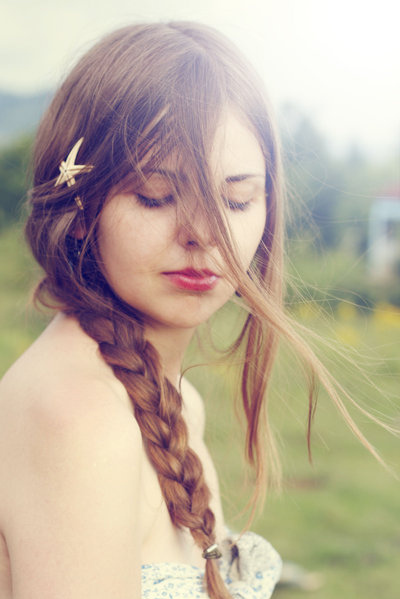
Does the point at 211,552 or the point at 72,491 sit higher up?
the point at 72,491

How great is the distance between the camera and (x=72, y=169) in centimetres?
148

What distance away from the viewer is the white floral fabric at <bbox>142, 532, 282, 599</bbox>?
137cm

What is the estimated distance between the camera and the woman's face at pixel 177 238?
1.38 m

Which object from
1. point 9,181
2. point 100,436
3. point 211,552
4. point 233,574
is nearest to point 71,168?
point 100,436

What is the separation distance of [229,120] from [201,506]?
32.6 inches

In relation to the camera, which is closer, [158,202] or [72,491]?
[72,491]

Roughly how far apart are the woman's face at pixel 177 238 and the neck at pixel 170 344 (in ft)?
0.21

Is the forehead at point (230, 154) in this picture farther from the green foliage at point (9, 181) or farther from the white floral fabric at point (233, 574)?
the green foliage at point (9, 181)

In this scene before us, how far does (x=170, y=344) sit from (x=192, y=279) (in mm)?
288

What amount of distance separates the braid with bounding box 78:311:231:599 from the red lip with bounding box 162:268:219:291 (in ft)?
0.55

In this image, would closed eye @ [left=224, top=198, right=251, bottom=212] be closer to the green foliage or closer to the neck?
the neck

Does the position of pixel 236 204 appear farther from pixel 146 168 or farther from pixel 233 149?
pixel 146 168

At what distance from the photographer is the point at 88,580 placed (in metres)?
1.15

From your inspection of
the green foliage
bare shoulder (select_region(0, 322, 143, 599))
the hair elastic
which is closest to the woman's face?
bare shoulder (select_region(0, 322, 143, 599))
